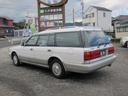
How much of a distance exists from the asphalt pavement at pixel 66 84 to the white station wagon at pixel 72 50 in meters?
0.46

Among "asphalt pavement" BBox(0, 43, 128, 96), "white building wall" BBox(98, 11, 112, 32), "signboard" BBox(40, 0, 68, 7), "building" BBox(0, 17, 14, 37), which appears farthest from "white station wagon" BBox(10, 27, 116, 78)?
"building" BBox(0, 17, 14, 37)

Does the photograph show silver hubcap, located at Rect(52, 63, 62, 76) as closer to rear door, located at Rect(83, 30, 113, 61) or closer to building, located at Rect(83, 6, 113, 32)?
rear door, located at Rect(83, 30, 113, 61)

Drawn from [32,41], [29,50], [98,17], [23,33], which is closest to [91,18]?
[98,17]

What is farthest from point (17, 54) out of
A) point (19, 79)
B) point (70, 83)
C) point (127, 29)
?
point (127, 29)

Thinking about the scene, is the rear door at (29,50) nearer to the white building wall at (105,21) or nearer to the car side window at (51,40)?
the car side window at (51,40)

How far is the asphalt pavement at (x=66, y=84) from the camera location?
4781 millimetres

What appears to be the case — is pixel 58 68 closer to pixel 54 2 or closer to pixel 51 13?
pixel 54 2

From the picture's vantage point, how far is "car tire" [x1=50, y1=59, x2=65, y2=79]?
6.04m

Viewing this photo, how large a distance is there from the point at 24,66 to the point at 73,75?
→ 3.03m

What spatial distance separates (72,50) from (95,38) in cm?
93

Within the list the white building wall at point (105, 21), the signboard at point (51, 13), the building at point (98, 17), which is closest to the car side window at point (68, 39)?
the signboard at point (51, 13)

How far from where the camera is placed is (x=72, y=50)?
553 centimetres

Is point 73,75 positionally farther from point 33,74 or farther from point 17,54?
point 17,54

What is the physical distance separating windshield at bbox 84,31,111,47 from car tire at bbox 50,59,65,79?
1.31 m
